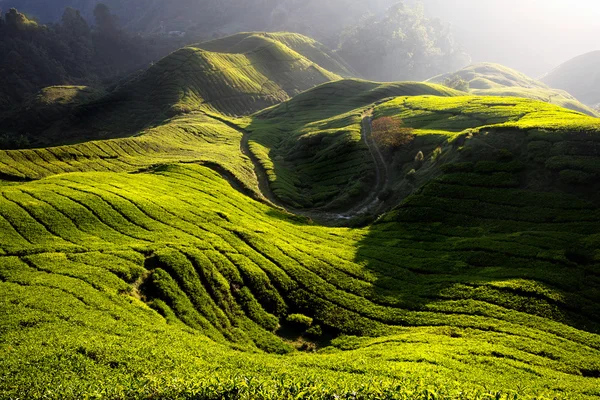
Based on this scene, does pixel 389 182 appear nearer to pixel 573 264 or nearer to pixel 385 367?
pixel 573 264

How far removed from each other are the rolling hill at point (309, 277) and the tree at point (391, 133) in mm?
8615

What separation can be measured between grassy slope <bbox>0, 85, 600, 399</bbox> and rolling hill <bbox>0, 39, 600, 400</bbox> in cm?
17

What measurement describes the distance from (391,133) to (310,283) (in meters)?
59.0

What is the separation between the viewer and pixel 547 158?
5025 centimetres

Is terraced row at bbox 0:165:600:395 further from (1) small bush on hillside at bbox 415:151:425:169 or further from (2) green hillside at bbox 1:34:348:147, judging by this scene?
(2) green hillside at bbox 1:34:348:147

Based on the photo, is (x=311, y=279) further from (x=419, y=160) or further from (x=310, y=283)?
(x=419, y=160)

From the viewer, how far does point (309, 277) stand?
35719 millimetres

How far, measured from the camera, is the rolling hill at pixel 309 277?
19.9 m

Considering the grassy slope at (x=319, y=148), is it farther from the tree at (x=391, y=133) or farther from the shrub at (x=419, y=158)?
the shrub at (x=419, y=158)

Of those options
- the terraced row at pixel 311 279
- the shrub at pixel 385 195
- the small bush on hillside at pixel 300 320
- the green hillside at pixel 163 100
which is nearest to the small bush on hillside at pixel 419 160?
the shrub at pixel 385 195

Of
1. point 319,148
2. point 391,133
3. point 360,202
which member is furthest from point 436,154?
point 319,148

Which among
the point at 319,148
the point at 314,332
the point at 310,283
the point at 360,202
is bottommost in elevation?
the point at 314,332

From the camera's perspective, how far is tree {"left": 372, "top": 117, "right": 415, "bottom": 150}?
79.7 meters

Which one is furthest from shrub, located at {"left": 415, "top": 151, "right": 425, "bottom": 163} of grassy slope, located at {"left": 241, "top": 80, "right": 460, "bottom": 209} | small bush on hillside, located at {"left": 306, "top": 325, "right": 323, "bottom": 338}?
small bush on hillside, located at {"left": 306, "top": 325, "right": 323, "bottom": 338}
